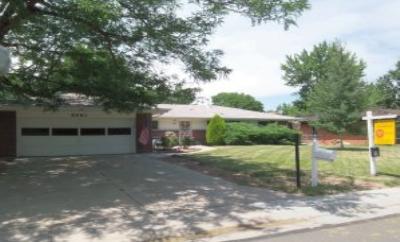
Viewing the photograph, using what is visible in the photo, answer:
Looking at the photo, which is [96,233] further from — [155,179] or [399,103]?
[399,103]

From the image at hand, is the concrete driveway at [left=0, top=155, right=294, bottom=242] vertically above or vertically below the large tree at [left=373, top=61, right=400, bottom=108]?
below

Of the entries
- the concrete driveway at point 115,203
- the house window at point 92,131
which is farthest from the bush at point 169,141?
the concrete driveway at point 115,203

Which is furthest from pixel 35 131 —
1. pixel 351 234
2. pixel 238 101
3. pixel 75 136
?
pixel 238 101

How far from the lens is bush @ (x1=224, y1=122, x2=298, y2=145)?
35.9 metres

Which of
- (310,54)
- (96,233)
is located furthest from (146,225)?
(310,54)

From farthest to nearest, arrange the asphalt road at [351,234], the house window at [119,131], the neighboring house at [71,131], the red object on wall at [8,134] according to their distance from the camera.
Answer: the house window at [119,131], the neighboring house at [71,131], the red object on wall at [8,134], the asphalt road at [351,234]

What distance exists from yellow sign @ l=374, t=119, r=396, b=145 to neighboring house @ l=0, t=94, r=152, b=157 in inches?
512

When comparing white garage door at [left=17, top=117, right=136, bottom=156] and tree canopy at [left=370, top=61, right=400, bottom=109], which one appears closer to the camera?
white garage door at [left=17, top=117, right=136, bottom=156]

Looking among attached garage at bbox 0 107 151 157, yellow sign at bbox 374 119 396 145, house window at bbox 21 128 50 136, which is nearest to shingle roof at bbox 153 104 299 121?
attached garage at bbox 0 107 151 157

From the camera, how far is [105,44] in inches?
584

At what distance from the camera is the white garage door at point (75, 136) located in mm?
25219

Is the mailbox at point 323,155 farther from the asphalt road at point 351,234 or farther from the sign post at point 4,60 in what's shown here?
the sign post at point 4,60

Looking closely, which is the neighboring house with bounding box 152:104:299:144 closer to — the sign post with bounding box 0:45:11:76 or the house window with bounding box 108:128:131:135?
the house window with bounding box 108:128:131:135

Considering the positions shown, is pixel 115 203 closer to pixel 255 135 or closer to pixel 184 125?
pixel 255 135
